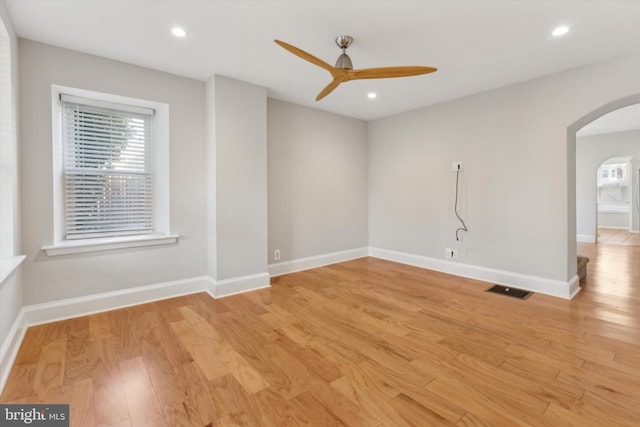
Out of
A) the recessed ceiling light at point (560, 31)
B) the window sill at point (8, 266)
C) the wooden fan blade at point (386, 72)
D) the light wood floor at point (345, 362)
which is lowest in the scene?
the light wood floor at point (345, 362)

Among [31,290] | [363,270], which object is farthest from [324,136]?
[31,290]

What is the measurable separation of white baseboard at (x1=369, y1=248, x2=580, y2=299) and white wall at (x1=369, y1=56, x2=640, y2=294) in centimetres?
6

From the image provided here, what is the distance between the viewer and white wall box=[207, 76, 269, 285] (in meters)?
3.30

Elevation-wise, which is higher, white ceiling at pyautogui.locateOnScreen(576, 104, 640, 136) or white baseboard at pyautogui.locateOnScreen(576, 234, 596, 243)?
white ceiling at pyautogui.locateOnScreen(576, 104, 640, 136)

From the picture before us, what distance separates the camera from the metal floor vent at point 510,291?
3.31 metres

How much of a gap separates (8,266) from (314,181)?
11.3 ft

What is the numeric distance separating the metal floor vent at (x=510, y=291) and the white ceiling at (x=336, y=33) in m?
2.49

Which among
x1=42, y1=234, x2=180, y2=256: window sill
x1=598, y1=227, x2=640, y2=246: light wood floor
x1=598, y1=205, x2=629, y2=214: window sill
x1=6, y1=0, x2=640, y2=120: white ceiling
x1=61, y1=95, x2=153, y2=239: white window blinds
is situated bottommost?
x1=598, y1=227, x2=640, y2=246: light wood floor

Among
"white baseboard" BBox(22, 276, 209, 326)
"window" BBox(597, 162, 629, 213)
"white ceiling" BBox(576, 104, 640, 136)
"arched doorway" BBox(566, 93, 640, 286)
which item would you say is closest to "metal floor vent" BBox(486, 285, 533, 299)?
"arched doorway" BBox(566, 93, 640, 286)

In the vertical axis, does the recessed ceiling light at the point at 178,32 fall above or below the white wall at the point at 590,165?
above

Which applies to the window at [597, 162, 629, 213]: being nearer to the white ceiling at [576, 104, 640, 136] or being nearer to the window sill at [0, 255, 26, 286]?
the white ceiling at [576, 104, 640, 136]

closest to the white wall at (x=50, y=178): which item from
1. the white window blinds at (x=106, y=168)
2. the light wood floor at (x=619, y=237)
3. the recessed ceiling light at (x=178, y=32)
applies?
the white window blinds at (x=106, y=168)

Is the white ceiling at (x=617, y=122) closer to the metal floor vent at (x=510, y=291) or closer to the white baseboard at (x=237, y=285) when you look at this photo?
the metal floor vent at (x=510, y=291)

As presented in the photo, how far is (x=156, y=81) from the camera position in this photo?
123 inches
